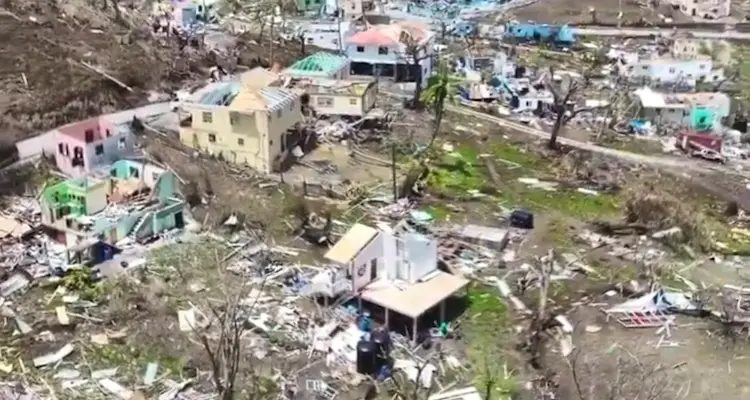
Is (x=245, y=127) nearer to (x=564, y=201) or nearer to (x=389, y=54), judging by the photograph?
(x=564, y=201)

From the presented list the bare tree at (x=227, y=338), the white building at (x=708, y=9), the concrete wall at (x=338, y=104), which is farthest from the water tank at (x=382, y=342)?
the white building at (x=708, y=9)

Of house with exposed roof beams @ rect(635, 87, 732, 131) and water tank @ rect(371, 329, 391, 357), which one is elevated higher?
house with exposed roof beams @ rect(635, 87, 732, 131)

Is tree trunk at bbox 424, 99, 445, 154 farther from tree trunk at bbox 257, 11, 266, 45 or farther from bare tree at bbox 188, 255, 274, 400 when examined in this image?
tree trunk at bbox 257, 11, 266, 45

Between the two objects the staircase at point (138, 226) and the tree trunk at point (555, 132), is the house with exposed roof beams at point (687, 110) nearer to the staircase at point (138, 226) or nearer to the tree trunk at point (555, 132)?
the tree trunk at point (555, 132)

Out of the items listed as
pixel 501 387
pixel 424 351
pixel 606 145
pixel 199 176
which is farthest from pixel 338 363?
pixel 606 145

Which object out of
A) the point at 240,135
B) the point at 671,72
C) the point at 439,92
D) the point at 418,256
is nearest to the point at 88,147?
the point at 240,135

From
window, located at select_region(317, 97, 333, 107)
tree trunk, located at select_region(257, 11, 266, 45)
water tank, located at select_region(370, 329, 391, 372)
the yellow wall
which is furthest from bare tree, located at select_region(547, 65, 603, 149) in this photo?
water tank, located at select_region(370, 329, 391, 372)
